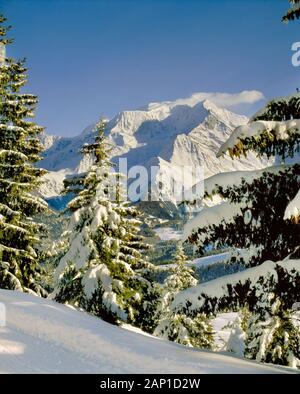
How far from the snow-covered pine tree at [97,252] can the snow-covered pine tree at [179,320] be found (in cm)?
805

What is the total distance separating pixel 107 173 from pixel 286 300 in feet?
40.2

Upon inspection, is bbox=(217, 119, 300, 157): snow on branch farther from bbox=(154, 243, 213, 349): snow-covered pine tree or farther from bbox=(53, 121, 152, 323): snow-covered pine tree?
bbox=(154, 243, 213, 349): snow-covered pine tree

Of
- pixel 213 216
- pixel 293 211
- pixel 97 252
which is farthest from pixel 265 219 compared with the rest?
pixel 97 252

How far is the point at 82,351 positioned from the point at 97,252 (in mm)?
9529

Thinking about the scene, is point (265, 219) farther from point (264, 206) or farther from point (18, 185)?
point (18, 185)

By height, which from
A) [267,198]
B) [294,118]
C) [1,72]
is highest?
[1,72]

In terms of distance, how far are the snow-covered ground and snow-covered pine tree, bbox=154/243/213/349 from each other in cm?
1646

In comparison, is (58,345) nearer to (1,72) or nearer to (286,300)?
(286,300)

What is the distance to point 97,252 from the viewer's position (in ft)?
57.6

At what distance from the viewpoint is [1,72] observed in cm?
2170

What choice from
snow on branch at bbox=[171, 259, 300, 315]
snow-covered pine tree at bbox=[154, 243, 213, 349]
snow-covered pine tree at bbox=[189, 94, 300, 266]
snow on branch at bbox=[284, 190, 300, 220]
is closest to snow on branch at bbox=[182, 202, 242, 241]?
snow-covered pine tree at bbox=[189, 94, 300, 266]

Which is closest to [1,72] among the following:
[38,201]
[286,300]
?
[38,201]

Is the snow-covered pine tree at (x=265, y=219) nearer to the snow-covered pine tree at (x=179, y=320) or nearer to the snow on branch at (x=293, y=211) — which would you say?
the snow on branch at (x=293, y=211)
